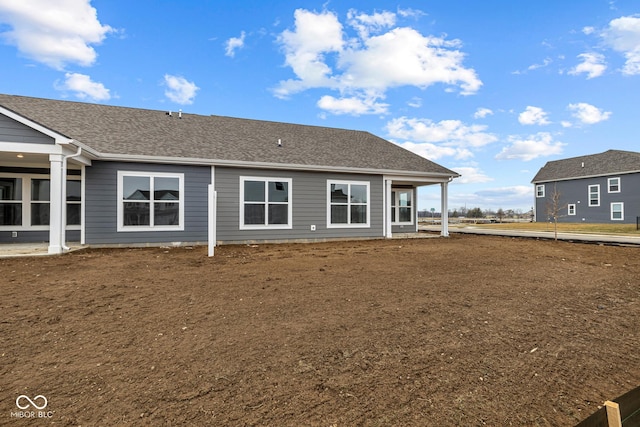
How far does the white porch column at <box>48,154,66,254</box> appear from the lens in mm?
7748

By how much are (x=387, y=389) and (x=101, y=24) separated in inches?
600

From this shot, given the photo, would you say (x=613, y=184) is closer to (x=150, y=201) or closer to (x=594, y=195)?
(x=594, y=195)

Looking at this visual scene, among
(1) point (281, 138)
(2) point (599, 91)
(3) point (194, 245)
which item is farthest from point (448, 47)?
(3) point (194, 245)

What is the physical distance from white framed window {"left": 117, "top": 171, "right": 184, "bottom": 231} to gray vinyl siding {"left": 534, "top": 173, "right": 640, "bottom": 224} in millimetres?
24710

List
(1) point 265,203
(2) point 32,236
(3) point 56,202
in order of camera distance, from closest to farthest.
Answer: (3) point 56,202 < (2) point 32,236 < (1) point 265,203

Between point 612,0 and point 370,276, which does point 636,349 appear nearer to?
point 370,276

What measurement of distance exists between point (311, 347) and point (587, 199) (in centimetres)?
3422

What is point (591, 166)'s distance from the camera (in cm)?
2734

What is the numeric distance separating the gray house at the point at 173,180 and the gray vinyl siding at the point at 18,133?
20 millimetres

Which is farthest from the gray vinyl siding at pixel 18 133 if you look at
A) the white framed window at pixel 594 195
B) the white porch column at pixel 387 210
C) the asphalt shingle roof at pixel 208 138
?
the white framed window at pixel 594 195

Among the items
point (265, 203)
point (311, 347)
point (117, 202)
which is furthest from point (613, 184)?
point (117, 202)

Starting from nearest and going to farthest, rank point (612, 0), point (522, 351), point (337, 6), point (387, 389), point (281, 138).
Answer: point (387, 389), point (522, 351), point (612, 0), point (337, 6), point (281, 138)

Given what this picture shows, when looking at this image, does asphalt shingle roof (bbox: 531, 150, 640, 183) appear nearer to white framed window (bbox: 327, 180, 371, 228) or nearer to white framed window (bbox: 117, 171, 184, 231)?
white framed window (bbox: 327, 180, 371, 228)

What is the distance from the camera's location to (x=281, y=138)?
13.5 m
